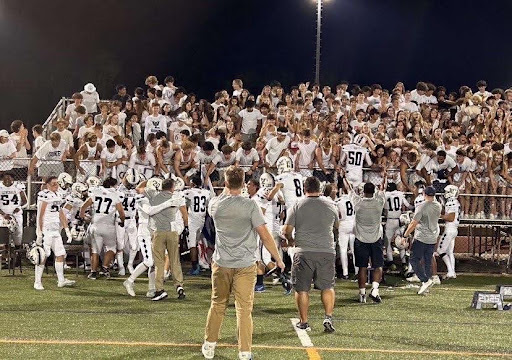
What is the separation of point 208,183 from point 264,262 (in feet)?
12.4

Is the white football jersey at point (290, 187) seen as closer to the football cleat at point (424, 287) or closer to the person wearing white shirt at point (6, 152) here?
the football cleat at point (424, 287)

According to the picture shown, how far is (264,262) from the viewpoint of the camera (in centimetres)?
1620

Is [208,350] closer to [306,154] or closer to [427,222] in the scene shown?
[427,222]

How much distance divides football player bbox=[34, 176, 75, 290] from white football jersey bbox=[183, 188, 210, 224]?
9.90 ft

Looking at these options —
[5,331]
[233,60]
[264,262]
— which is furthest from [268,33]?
[5,331]

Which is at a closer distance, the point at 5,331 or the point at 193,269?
the point at 5,331

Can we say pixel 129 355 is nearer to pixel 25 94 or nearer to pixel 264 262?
pixel 264 262

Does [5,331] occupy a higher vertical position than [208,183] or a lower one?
lower

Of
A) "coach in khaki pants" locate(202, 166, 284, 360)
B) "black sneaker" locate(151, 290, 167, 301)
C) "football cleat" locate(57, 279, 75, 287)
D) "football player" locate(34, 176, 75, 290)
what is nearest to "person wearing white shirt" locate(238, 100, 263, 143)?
"football player" locate(34, 176, 75, 290)

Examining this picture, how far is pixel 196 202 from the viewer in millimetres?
18875

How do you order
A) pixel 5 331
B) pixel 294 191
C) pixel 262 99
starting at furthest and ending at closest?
pixel 262 99, pixel 294 191, pixel 5 331

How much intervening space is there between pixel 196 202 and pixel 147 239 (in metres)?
3.32

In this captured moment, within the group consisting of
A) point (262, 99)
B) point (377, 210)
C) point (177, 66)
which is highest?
point (177, 66)

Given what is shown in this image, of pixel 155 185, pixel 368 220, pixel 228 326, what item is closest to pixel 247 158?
pixel 155 185
